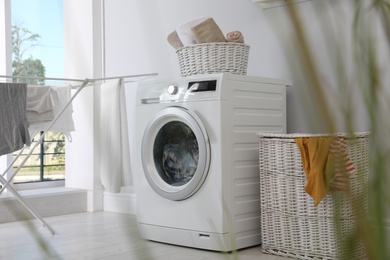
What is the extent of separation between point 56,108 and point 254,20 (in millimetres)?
1302

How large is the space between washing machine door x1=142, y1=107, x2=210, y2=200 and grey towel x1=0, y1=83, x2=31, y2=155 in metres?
0.64

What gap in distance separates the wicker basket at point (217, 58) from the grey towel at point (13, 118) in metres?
0.89

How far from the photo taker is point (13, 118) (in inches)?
105

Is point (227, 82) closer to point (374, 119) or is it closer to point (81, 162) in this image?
point (81, 162)

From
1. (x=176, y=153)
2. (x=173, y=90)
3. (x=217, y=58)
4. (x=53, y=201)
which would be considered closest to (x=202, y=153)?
(x=176, y=153)

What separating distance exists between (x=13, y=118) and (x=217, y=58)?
3.55 ft

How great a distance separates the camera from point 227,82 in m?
2.62

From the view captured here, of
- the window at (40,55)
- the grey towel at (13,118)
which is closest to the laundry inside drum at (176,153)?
the grey towel at (13,118)

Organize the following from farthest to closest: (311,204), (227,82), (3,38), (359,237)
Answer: (3,38) < (227,82) < (311,204) < (359,237)

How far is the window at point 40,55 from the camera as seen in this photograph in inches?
171

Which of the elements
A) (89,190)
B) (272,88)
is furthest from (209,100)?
(89,190)

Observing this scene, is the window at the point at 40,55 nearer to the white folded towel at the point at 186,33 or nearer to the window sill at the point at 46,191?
Answer: the window sill at the point at 46,191

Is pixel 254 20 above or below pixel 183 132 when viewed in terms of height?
above

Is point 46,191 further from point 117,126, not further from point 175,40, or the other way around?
point 175,40
